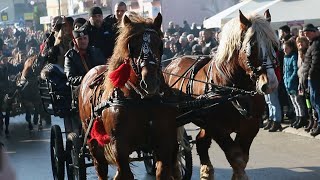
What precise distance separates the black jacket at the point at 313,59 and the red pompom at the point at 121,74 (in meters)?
6.44

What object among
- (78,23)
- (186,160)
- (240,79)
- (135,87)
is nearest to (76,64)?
(78,23)

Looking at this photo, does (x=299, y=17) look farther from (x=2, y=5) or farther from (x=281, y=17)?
(x=2, y=5)

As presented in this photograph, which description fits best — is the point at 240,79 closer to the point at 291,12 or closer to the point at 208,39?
the point at 208,39

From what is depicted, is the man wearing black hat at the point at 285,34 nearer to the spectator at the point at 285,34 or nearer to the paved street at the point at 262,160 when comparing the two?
the spectator at the point at 285,34

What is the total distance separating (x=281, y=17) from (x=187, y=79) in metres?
9.14

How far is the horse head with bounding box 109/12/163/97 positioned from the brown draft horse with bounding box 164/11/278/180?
3.75 feet

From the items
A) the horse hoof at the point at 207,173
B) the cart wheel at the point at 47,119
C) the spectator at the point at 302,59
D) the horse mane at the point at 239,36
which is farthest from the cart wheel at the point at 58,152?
the cart wheel at the point at 47,119

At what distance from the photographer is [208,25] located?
18.6 meters

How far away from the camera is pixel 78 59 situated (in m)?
7.69

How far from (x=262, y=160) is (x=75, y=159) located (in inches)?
140

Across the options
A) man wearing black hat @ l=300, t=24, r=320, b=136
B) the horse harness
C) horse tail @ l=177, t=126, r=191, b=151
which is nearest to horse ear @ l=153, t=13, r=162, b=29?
the horse harness

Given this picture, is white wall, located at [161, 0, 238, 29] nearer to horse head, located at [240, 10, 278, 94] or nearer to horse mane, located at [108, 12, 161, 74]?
horse head, located at [240, 10, 278, 94]

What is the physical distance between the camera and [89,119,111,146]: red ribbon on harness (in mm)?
5840

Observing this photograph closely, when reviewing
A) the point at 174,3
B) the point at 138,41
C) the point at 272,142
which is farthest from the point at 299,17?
the point at 174,3
